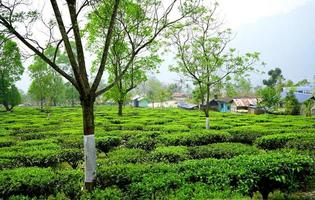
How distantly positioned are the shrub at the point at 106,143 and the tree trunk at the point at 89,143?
6558 mm

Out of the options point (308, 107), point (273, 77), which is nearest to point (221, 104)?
point (273, 77)

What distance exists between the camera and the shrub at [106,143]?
554 inches

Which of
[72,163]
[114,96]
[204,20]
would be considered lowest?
[72,163]

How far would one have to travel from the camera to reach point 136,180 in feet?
25.3

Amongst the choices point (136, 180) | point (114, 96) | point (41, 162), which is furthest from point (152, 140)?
point (114, 96)

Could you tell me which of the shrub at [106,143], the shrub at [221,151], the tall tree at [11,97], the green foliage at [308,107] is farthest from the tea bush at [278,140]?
the tall tree at [11,97]

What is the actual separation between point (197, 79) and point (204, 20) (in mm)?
3645

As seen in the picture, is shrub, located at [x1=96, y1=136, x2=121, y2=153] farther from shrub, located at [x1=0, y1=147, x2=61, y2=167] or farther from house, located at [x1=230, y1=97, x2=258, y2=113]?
house, located at [x1=230, y1=97, x2=258, y2=113]

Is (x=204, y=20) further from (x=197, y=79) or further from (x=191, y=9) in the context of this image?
(x=191, y=9)

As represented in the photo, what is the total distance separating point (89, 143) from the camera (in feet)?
24.4

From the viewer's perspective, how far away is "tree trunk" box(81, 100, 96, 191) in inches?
290

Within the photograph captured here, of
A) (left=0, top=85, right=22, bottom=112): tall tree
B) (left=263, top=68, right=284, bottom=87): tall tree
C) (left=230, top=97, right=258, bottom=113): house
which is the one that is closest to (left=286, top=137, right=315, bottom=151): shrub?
(left=0, top=85, right=22, bottom=112): tall tree

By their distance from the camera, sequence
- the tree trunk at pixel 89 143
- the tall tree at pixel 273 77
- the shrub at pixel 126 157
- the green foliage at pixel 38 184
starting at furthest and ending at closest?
1. the tall tree at pixel 273 77
2. the shrub at pixel 126 157
3. the green foliage at pixel 38 184
4. the tree trunk at pixel 89 143

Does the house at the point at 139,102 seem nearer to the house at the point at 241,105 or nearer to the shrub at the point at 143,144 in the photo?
the house at the point at 241,105
